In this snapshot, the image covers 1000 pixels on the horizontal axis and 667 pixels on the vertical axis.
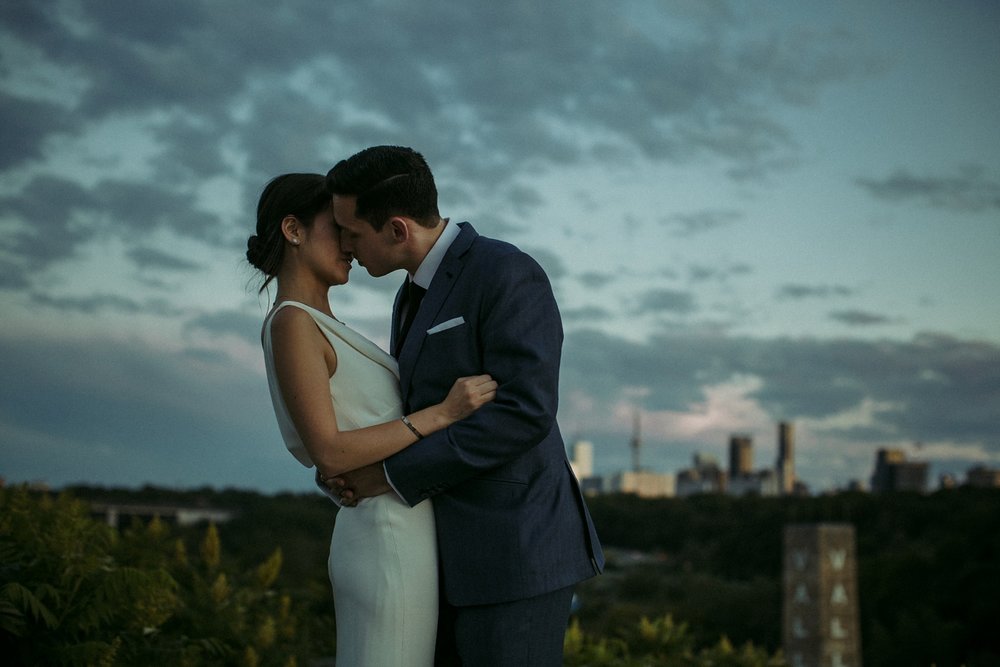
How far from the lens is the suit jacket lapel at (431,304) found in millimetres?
3334

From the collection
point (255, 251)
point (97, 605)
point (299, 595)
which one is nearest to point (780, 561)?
point (299, 595)

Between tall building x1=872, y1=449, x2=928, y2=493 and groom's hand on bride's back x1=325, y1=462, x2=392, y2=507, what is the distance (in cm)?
14981

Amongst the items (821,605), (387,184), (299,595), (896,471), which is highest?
(896,471)

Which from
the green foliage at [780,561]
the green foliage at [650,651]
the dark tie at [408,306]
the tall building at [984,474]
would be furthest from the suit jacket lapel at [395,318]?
the tall building at [984,474]

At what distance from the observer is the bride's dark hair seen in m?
3.63

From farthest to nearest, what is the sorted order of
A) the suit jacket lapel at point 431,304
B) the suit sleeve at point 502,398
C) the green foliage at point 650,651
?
1. the green foliage at point 650,651
2. the suit jacket lapel at point 431,304
3. the suit sleeve at point 502,398

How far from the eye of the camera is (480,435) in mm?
3068

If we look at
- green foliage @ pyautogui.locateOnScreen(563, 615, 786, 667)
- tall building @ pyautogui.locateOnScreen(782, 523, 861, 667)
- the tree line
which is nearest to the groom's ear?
the tree line

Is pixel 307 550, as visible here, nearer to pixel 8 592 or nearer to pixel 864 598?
pixel 864 598

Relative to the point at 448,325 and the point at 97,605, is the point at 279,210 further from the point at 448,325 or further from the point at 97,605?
the point at 97,605

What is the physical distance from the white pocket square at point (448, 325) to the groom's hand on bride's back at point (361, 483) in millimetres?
452

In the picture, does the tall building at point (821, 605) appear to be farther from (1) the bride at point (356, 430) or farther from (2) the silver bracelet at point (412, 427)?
(2) the silver bracelet at point (412, 427)

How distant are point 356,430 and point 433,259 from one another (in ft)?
2.04

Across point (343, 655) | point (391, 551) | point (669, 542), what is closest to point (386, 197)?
point (391, 551)
